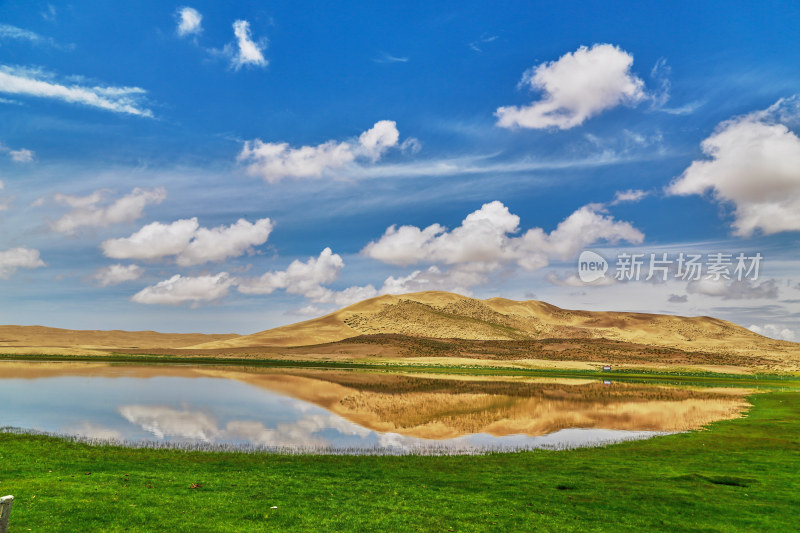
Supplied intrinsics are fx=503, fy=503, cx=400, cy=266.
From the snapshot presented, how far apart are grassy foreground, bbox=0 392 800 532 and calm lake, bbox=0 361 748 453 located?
241 inches

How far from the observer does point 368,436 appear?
38.2m

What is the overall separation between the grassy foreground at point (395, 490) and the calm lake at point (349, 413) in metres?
6.13

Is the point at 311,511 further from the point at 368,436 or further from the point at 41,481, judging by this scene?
the point at 368,436

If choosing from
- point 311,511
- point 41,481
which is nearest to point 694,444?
point 311,511

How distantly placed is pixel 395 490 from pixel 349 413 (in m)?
30.0

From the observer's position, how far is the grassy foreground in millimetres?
16797

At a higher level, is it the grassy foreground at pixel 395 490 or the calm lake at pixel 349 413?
the grassy foreground at pixel 395 490

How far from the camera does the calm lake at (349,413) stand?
36.3 m

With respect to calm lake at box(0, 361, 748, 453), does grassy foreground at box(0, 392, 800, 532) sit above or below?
above

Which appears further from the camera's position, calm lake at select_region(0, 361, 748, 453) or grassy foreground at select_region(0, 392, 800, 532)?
calm lake at select_region(0, 361, 748, 453)

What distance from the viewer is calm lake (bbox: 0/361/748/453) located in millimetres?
36312

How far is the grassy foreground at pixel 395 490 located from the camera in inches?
661

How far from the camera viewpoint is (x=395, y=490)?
20.9m

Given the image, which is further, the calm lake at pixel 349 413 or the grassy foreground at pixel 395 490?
the calm lake at pixel 349 413
